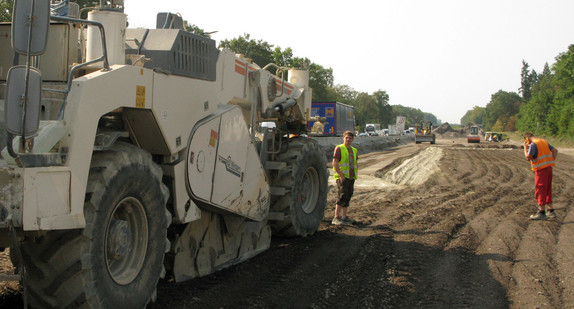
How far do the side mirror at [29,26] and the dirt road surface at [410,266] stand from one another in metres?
2.57

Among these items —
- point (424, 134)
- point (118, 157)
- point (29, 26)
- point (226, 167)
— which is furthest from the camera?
point (424, 134)

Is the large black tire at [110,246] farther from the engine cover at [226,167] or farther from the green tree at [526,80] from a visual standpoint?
the green tree at [526,80]

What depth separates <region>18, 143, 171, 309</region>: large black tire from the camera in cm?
377

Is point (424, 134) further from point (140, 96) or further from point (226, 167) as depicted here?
point (140, 96)

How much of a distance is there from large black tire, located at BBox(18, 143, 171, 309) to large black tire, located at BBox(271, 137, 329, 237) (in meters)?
3.20

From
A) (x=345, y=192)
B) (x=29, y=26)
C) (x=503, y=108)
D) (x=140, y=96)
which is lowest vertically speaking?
(x=345, y=192)

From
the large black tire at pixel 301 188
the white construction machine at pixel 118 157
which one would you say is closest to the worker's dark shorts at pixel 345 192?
the large black tire at pixel 301 188

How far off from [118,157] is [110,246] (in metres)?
0.64

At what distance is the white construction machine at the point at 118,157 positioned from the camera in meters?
3.44

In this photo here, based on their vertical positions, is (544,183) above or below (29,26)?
below

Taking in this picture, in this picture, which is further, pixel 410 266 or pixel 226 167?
pixel 410 266

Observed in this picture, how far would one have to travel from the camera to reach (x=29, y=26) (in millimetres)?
3254

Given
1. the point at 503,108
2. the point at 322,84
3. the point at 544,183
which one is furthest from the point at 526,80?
the point at 544,183

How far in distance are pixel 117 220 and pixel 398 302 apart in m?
2.90
